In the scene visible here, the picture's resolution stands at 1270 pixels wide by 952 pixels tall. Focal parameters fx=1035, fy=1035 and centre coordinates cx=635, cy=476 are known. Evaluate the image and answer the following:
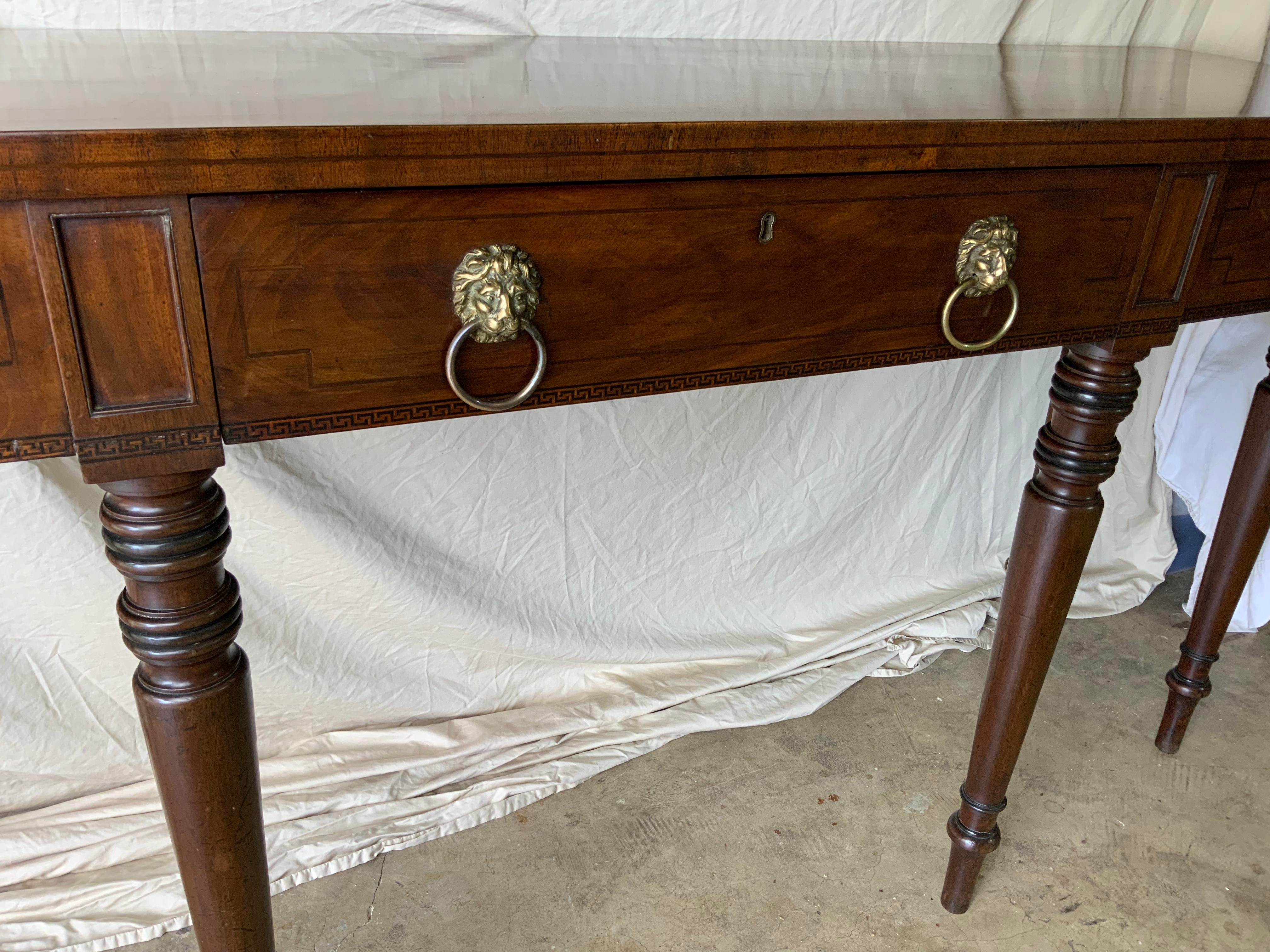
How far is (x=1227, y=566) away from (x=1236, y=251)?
21.7 inches

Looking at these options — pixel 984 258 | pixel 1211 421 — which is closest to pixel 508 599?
pixel 984 258

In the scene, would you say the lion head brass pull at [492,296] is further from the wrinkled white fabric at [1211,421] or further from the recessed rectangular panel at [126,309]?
the wrinkled white fabric at [1211,421]

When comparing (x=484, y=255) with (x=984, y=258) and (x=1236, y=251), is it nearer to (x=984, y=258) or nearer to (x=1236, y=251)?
(x=984, y=258)

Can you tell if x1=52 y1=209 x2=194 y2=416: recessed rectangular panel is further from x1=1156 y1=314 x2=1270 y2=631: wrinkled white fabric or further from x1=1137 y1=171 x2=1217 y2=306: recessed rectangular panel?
x1=1156 y1=314 x2=1270 y2=631: wrinkled white fabric

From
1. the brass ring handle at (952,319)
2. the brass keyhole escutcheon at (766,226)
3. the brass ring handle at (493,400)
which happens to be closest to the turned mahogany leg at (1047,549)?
the brass ring handle at (952,319)

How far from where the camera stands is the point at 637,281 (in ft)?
1.98

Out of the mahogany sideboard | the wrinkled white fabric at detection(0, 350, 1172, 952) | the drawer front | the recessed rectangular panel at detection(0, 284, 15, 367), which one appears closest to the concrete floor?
the wrinkled white fabric at detection(0, 350, 1172, 952)

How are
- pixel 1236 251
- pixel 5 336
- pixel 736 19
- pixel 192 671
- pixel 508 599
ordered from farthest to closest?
pixel 508 599, pixel 736 19, pixel 1236 251, pixel 192 671, pixel 5 336

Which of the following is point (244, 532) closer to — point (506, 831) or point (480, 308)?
point (506, 831)

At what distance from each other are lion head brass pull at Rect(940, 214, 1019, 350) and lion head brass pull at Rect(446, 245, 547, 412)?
31 cm

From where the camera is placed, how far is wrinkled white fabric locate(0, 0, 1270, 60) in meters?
0.92

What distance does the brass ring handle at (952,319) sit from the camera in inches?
27.8

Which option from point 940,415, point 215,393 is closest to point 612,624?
point 940,415

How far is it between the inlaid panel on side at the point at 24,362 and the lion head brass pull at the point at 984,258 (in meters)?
0.54
